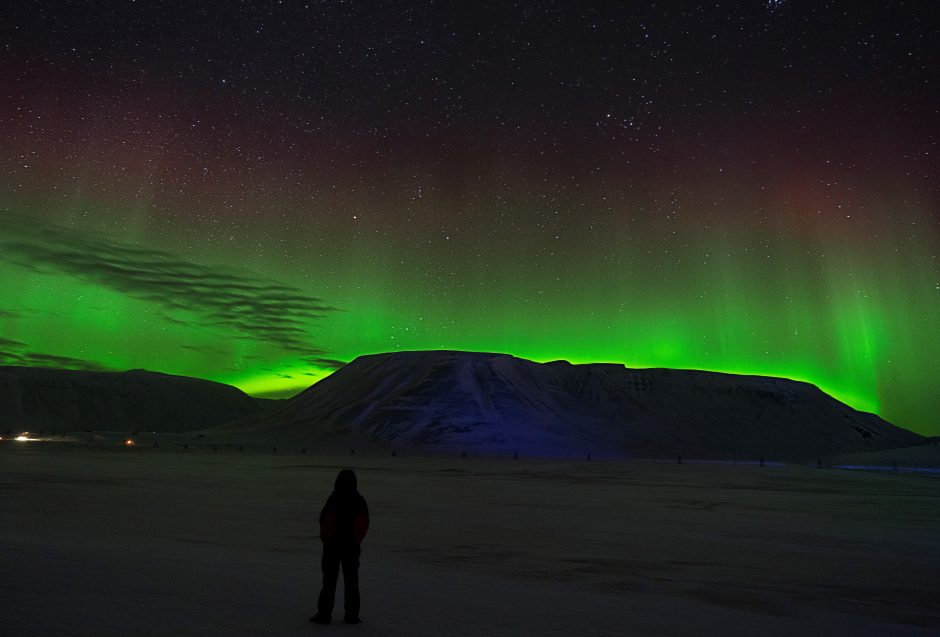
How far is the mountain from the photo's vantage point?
145000 mm

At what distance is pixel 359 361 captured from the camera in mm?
199125

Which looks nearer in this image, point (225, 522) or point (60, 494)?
point (225, 522)

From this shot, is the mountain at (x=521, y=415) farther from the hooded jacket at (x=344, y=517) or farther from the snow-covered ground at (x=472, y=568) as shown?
the hooded jacket at (x=344, y=517)

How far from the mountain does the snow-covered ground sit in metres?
105

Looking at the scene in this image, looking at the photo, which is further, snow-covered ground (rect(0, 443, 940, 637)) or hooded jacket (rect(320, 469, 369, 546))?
snow-covered ground (rect(0, 443, 940, 637))

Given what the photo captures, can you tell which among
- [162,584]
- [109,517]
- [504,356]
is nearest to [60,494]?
[109,517]

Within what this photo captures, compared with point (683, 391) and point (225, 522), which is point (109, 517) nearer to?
point (225, 522)

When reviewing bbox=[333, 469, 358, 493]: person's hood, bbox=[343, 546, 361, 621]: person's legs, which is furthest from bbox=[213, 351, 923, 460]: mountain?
bbox=[333, 469, 358, 493]: person's hood

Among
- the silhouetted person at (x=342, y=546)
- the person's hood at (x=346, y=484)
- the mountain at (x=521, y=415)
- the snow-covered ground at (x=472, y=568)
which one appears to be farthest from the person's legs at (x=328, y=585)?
the mountain at (x=521, y=415)

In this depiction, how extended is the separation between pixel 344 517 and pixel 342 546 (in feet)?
1.09

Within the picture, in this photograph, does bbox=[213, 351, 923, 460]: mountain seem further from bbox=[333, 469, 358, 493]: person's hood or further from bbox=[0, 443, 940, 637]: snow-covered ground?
bbox=[333, 469, 358, 493]: person's hood

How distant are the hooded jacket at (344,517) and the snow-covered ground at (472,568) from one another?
3.28 feet

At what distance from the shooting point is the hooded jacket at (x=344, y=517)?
27.8ft

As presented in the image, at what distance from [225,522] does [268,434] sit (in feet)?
470
